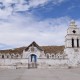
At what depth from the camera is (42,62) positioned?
57.0m

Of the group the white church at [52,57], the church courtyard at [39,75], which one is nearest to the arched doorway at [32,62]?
the white church at [52,57]

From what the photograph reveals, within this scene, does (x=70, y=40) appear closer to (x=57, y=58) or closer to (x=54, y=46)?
(x=57, y=58)

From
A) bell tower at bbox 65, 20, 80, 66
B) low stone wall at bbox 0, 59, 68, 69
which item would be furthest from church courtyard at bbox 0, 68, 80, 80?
bell tower at bbox 65, 20, 80, 66

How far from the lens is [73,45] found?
57938 millimetres

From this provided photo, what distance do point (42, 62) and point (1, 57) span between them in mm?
9470

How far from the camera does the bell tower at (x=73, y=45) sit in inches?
2250

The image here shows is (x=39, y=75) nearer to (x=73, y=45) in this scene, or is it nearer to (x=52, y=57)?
Result: (x=52, y=57)

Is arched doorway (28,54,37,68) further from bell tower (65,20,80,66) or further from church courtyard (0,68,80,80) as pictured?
church courtyard (0,68,80,80)

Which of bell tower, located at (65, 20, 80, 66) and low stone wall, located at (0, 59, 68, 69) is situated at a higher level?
bell tower, located at (65, 20, 80, 66)

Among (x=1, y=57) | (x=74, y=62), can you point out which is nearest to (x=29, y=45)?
(x=1, y=57)

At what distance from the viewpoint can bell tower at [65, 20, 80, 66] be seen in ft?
188

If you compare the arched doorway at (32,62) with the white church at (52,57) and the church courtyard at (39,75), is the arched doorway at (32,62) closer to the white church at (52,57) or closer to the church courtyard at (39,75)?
the white church at (52,57)

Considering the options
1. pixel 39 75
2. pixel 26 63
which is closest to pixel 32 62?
pixel 26 63

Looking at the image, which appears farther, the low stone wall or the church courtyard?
the low stone wall
